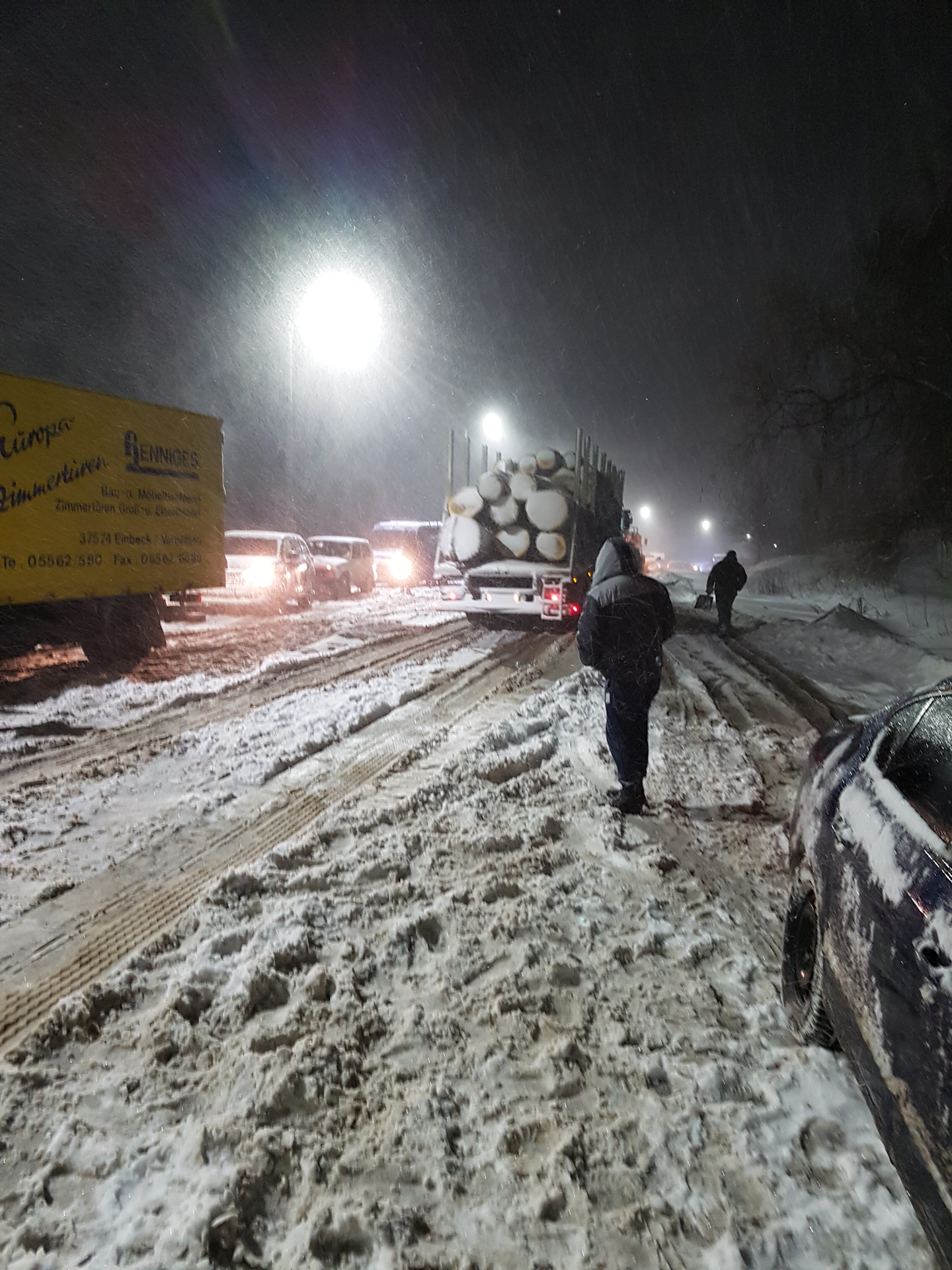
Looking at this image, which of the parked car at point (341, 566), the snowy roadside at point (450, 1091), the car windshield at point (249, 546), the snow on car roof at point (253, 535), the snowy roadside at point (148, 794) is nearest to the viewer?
the snowy roadside at point (450, 1091)

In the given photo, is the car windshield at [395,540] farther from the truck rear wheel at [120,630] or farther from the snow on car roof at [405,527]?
the truck rear wheel at [120,630]

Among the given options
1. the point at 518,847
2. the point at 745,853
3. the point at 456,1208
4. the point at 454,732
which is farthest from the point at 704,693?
the point at 456,1208

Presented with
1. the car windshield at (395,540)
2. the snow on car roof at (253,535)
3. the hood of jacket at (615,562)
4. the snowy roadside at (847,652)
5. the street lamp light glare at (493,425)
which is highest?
the street lamp light glare at (493,425)

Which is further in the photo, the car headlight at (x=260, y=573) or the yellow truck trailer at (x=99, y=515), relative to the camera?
the car headlight at (x=260, y=573)

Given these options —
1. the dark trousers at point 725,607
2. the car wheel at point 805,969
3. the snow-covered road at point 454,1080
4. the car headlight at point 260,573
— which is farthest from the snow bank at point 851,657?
the car headlight at point 260,573

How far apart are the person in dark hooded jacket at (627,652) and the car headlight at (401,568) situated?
21.9m

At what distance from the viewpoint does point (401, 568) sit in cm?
2634

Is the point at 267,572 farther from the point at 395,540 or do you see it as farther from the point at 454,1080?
the point at 454,1080

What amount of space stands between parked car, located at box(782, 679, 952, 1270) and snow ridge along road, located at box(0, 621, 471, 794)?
18.0 feet

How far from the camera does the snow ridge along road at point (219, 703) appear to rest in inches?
224

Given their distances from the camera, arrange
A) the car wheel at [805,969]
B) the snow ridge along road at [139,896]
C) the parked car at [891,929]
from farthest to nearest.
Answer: the snow ridge along road at [139,896], the car wheel at [805,969], the parked car at [891,929]

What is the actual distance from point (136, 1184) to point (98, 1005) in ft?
3.07

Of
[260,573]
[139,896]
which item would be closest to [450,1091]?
[139,896]

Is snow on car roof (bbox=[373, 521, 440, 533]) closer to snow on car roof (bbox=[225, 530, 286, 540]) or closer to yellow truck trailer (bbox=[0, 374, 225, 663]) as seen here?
snow on car roof (bbox=[225, 530, 286, 540])
